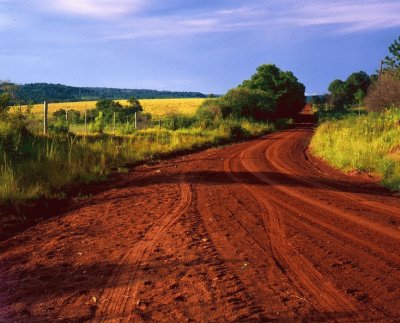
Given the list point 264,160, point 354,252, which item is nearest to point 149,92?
point 264,160

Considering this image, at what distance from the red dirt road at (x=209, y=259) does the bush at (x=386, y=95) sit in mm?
18979

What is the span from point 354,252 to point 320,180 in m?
6.86

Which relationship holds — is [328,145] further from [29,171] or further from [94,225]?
[94,225]

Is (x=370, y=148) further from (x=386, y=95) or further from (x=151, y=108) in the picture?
(x=151, y=108)

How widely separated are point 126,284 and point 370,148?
13.4m

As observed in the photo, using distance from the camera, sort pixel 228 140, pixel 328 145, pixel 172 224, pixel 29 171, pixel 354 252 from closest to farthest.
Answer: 1. pixel 354 252
2. pixel 172 224
3. pixel 29 171
4. pixel 328 145
5. pixel 228 140

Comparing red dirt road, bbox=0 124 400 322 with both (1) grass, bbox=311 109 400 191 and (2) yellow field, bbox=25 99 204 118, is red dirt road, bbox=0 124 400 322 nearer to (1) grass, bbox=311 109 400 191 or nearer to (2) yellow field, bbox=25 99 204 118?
(1) grass, bbox=311 109 400 191

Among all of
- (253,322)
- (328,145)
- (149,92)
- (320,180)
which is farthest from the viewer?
(149,92)

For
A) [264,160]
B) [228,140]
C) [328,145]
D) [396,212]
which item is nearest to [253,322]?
[396,212]

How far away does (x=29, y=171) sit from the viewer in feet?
35.4

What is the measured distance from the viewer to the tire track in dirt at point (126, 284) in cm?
413

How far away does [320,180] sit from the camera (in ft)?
40.9

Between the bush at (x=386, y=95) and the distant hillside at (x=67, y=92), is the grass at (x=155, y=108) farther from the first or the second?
the bush at (x=386, y=95)

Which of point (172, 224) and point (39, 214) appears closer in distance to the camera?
point (172, 224)
